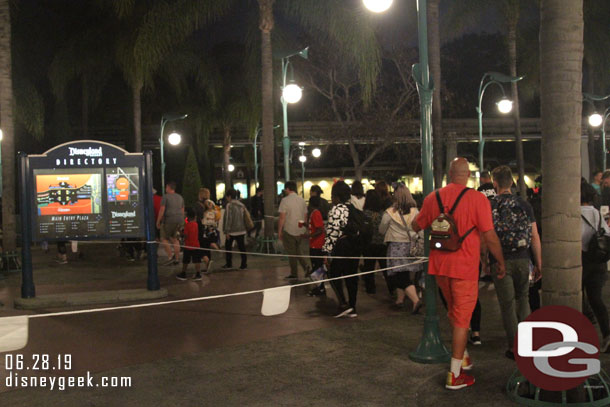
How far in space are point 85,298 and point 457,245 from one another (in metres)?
7.06

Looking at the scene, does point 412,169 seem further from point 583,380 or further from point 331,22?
point 583,380

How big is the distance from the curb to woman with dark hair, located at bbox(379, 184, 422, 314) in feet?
13.5

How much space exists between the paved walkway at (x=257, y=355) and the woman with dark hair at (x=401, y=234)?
19.4 inches

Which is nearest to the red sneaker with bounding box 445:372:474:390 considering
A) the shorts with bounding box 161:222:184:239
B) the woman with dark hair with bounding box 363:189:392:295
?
the woman with dark hair with bounding box 363:189:392:295

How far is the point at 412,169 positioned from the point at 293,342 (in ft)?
156

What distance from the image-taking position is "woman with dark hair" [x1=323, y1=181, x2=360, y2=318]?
928cm

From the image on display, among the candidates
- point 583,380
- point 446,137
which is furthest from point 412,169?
point 583,380

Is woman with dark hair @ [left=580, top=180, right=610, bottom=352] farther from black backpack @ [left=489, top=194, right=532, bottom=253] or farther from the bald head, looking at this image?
the bald head

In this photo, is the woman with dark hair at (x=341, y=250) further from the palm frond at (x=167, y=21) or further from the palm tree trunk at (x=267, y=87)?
the palm frond at (x=167, y=21)

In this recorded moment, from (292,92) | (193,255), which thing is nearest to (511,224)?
(193,255)

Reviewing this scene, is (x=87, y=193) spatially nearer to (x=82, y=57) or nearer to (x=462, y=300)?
(x=462, y=300)

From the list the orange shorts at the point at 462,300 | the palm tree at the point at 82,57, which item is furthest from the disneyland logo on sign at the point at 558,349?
the palm tree at the point at 82,57

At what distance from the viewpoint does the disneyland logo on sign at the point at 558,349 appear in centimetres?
516

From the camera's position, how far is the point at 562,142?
530cm
